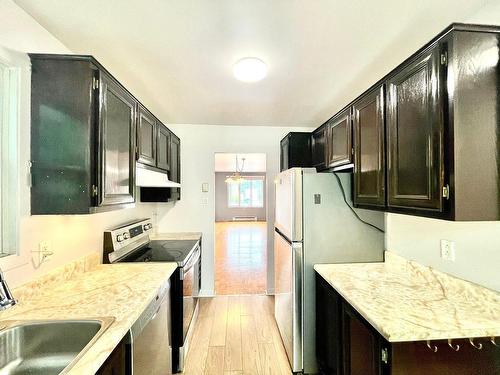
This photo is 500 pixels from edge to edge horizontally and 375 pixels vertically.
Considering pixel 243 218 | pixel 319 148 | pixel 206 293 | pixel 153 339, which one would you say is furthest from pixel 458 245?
pixel 243 218

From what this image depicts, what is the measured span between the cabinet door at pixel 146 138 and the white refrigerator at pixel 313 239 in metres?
1.23

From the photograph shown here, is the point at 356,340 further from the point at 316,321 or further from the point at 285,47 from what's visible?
the point at 285,47

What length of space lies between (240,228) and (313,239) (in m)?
7.44

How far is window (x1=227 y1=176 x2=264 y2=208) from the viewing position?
36.0ft

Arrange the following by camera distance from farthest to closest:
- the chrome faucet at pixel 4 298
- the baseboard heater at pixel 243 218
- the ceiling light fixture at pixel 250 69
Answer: the baseboard heater at pixel 243 218 < the ceiling light fixture at pixel 250 69 < the chrome faucet at pixel 4 298

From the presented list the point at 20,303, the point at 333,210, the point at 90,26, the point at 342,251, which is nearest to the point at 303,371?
the point at 342,251

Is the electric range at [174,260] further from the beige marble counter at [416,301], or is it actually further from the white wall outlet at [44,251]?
the beige marble counter at [416,301]

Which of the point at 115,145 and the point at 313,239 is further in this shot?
the point at 313,239

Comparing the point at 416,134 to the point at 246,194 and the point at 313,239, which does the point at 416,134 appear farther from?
the point at 246,194

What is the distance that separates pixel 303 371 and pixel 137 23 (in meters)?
2.69

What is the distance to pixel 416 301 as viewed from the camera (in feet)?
4.40

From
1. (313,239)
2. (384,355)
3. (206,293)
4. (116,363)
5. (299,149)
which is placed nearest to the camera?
(116,363)

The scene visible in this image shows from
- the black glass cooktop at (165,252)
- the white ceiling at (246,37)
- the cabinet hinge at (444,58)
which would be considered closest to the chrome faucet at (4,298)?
the black glass cooktop at (165,252)

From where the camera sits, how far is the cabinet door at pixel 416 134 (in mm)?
1116
